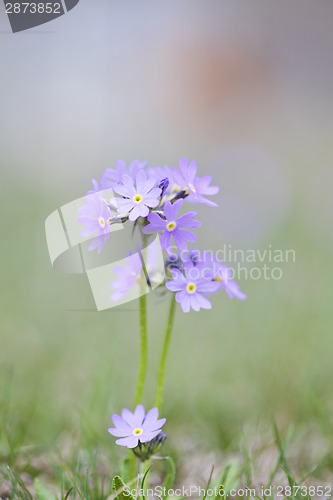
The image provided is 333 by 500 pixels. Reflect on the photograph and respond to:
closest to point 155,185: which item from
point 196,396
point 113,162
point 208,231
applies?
point 196,396

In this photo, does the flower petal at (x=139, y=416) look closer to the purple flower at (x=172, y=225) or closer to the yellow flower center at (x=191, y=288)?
the yellow flower center at (x=191, y=288)

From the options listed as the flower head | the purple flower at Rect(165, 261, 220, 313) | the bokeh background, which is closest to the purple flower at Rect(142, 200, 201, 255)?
the purple flower at Rect(165, 261, 220, 313)

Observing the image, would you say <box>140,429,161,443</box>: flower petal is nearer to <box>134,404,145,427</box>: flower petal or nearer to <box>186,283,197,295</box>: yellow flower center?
<box>134,404,145,427</box>: flower petal

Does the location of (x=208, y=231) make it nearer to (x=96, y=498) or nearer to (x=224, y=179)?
(x=224, y=179)

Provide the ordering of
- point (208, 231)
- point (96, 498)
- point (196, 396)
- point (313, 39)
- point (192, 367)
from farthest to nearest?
point (313, 39), point (208, 231), point (192, 367), point (196, 396), point (96, 498)

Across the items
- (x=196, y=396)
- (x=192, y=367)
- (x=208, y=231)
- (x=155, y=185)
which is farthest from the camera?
(x=208, y=231)

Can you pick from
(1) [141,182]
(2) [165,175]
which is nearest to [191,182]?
(2) [165,175]
